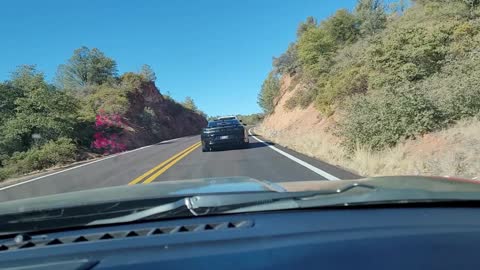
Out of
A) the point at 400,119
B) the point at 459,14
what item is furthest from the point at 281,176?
the point at 459,14

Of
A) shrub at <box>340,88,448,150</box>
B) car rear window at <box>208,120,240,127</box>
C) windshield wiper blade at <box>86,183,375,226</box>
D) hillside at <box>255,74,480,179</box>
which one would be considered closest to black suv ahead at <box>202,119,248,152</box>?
car rear window at <box>208,120,240,127</box>

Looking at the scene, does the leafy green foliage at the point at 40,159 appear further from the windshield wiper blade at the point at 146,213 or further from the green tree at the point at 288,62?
the green tree at the point at 288,62

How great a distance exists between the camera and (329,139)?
19406 millimetres

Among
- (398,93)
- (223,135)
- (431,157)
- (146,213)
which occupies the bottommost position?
(431,157)

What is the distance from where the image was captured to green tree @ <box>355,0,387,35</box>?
118 ft

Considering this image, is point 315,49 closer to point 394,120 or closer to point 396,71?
point 396,71

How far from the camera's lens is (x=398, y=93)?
45.6 feet

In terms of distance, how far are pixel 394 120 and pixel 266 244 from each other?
11821 mm

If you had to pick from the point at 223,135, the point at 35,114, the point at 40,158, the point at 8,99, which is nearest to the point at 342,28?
the point at 223,135

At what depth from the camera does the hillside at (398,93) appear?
1127 centimetres

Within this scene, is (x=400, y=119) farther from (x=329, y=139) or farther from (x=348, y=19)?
(x=348, y=19)

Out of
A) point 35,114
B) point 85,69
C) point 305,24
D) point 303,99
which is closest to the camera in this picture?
point 35,114

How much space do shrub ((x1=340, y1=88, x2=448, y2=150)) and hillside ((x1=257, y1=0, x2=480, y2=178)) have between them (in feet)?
0.09

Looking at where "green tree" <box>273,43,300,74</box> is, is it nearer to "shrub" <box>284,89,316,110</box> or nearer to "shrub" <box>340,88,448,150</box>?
"shrub" <box>284,89,316,110</box>
